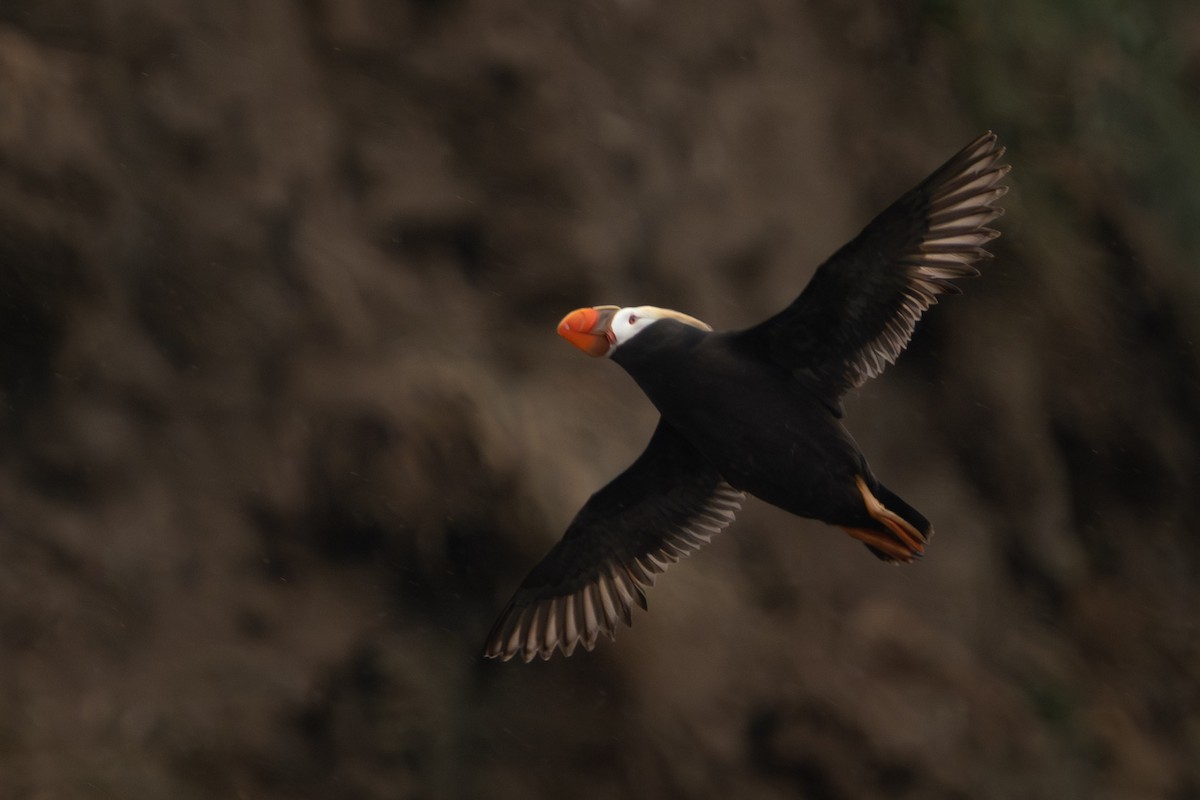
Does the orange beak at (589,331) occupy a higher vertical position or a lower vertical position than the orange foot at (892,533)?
higher

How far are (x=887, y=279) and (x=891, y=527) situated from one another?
2.11 ft

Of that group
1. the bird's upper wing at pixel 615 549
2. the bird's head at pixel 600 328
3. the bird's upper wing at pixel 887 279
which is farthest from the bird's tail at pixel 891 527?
the bird's head at pixel 600 328

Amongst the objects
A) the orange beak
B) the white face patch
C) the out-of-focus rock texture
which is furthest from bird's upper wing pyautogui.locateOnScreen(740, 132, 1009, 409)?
the out-of-focus rock texture

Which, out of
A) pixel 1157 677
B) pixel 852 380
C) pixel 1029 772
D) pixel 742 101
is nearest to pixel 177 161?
pixel 742 101

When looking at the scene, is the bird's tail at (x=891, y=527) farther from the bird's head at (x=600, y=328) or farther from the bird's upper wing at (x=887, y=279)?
the bird's head at (x=600, y=328)

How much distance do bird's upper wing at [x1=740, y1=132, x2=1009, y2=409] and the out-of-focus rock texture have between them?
133 cm

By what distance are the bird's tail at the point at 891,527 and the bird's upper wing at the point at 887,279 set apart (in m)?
0.32

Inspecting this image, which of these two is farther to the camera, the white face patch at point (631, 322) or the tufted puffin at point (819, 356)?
the white face patch at point (631, 322)

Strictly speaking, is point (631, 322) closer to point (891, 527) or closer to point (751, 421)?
point (751, 421)

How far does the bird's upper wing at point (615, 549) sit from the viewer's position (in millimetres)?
4242

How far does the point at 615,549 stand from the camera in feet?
14.1

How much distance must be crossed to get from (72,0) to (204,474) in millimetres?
1681

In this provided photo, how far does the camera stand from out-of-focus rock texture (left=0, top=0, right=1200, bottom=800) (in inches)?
186

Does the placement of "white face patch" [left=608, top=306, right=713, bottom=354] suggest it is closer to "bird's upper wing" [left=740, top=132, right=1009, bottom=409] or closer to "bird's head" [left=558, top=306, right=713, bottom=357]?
"bird's head" [left=558, top=306, right=713, bottom=357]
